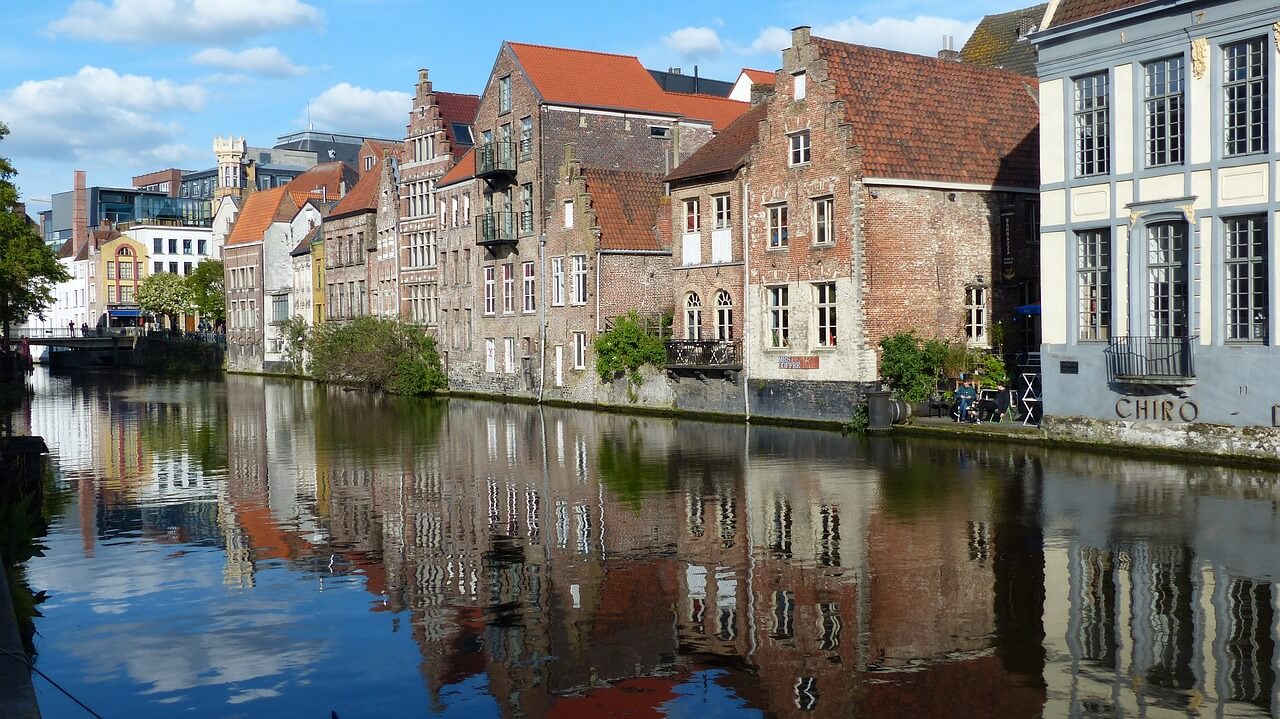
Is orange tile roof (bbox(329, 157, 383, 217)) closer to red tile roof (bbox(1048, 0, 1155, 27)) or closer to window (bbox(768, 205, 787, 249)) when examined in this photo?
window (bbox(768, 205, 787, 249))

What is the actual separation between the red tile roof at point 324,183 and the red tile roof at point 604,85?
35.8 meters

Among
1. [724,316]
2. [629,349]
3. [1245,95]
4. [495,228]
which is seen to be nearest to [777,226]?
[724,316]

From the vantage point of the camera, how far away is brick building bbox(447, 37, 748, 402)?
47469 millimetres

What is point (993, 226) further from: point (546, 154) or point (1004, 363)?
point (546, 154)

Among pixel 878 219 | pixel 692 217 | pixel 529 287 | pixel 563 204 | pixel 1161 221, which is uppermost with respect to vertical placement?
pixel 563 204

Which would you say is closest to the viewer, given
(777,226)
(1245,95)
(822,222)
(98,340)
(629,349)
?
(1245,95)

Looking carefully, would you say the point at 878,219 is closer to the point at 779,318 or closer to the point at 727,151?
the point at 779,318

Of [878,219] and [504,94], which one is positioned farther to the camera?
[504,94]

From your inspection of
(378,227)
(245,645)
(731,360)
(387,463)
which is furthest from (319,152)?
(245,645)

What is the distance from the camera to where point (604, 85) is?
5288 cm

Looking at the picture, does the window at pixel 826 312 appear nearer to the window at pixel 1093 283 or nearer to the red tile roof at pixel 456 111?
the window at pixel 1093 283

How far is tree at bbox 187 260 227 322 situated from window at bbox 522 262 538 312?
201 feet

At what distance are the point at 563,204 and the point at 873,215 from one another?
51.9 feet

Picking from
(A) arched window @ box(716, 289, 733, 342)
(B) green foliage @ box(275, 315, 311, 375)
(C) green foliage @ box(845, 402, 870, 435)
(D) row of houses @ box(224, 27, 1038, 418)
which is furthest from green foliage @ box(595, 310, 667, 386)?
(B) green foliage @ box(275, 315, 311, 375)
